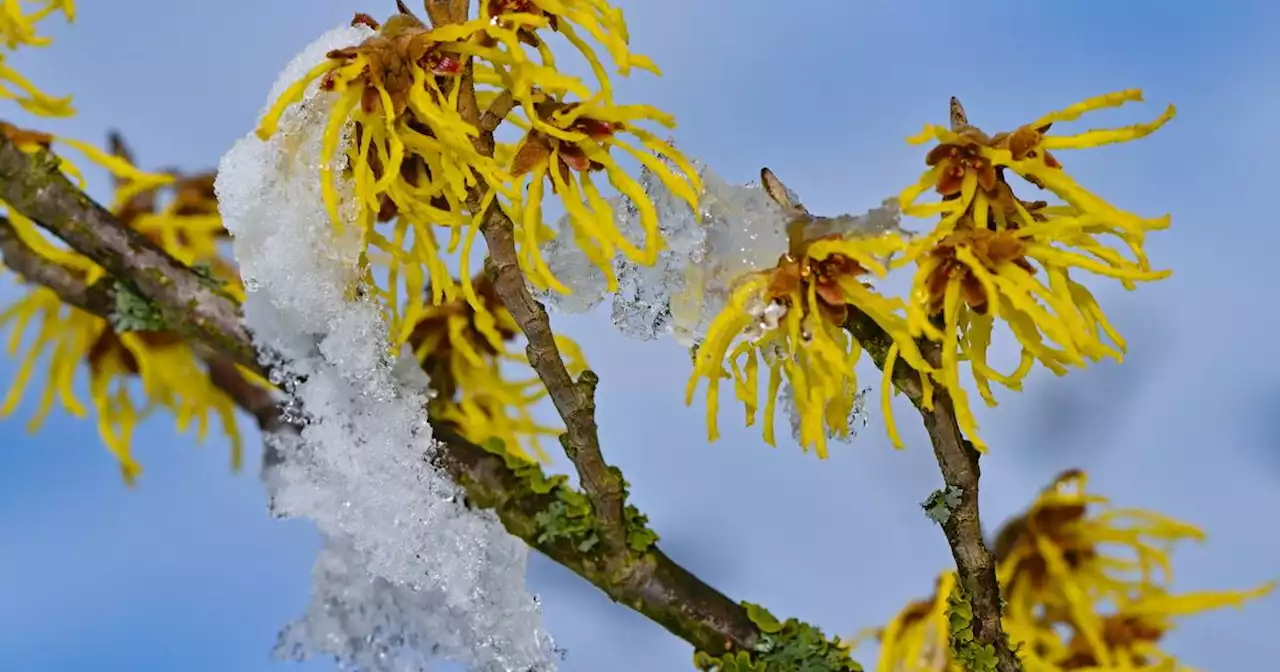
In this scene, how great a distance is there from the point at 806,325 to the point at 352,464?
36cm

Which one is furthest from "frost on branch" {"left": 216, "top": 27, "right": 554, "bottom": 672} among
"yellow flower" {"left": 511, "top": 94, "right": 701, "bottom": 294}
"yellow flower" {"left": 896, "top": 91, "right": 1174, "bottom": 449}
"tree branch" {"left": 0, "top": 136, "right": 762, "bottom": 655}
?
"yellow flower" {"left": 896, "top": 91, "right": 1174, "bottom": 449}

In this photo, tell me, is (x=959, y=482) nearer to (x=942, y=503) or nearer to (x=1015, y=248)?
(x=942, y=503)

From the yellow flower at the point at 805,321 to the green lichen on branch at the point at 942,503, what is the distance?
9 cm

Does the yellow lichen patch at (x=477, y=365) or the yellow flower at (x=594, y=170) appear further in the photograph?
the yellow lichen patch at (x=477, y=365)

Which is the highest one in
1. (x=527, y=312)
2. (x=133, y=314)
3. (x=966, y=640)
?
(x=133, y=314)

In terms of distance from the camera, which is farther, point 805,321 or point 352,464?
point 352,464

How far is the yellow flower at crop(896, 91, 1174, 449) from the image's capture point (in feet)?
2.27

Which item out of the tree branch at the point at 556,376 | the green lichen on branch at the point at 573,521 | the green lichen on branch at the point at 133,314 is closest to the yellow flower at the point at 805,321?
the tree branch at the point at 556,376

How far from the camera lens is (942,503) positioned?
30.4 inches

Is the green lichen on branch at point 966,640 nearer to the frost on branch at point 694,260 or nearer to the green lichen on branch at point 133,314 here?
the frost on branch at point 694,260

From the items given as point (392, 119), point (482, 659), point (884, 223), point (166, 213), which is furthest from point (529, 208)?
point (166, 213)

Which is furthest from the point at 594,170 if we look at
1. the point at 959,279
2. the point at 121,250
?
the point at 121,250

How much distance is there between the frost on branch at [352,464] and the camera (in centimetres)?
81

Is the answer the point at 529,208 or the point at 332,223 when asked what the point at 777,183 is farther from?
the point at 332,223
